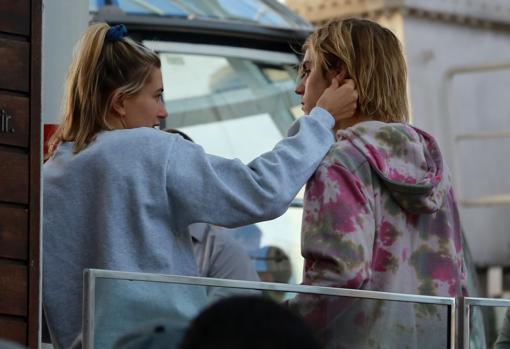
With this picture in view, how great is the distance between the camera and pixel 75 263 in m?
3.62

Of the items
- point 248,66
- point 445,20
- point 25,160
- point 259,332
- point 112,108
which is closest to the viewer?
point 259,332

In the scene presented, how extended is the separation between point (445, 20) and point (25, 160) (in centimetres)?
1122

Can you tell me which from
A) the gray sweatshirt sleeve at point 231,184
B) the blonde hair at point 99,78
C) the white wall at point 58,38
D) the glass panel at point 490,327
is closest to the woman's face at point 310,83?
the gray sweatshirt sleeve at point 231,184

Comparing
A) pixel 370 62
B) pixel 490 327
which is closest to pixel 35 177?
pixel 370 62

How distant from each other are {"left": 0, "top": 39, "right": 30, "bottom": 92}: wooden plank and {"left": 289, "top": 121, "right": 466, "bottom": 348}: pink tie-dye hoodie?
2.30ft

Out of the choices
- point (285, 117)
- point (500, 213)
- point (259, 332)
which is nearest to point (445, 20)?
point (500, 213)

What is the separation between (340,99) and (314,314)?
0.52 m

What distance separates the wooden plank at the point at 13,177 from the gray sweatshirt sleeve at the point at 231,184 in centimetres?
32

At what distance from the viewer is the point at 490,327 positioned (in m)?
4.02

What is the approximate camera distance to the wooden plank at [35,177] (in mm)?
3430

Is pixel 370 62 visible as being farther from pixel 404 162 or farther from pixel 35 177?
pixel 35 177

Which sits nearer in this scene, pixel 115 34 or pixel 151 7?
pixel 115 34

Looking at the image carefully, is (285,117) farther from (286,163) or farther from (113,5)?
(286,163)

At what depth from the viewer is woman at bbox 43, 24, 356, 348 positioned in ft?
11.5
